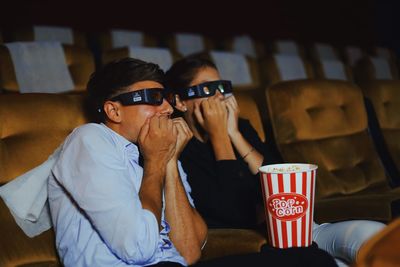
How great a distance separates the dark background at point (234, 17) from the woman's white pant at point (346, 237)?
3219mm

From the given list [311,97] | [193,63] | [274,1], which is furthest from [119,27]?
[193,63]

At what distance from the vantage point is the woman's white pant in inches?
54.2

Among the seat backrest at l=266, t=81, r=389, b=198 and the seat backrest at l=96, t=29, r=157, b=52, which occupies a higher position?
the seat backrest at l=96, t=29, r=157, b=52

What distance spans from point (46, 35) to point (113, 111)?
2.65m

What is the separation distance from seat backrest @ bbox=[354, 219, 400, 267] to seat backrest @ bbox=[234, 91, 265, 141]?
1.42 m

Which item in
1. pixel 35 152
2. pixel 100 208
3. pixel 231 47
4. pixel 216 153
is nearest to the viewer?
pixel 100 208

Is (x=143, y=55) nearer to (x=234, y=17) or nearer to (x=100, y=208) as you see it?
(x=100, y=208)

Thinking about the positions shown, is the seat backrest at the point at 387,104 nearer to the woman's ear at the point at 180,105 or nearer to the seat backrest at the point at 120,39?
the woman's ear at the point at 180,105

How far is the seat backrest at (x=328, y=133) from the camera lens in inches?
88.4

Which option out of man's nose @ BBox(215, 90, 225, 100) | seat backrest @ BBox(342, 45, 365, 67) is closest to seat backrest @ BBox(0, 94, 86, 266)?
man's nose @ BBox(215, 90, 225, 100)

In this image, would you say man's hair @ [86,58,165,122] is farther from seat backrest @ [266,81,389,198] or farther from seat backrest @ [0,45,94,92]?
seat backrest @ [0,45,94,92]

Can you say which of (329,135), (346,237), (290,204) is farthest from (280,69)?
(290,204)

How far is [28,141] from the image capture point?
5.30 ft

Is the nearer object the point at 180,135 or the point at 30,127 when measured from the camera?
the point at 180,135
